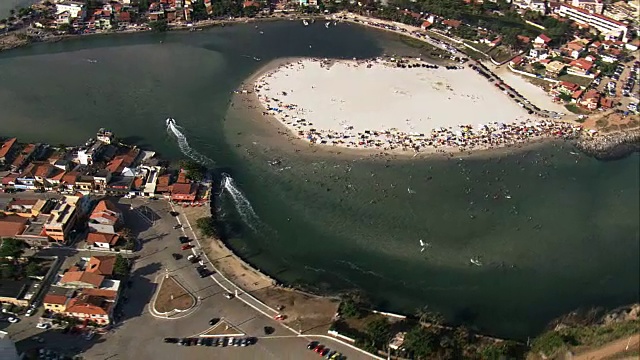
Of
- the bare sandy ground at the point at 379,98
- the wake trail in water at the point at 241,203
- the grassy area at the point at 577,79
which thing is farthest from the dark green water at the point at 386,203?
the grassy area at the point at 577,79

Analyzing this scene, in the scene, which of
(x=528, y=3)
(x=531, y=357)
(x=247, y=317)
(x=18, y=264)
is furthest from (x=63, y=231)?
(x=528, y=3)

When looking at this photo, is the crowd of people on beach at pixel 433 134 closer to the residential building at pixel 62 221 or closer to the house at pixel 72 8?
the residential building at pixel 62 221

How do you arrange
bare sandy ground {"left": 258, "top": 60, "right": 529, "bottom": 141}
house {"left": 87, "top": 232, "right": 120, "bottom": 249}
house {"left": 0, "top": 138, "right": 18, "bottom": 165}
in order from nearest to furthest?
house {"left": 87, "top": 232, "right": 120, "bottom": 249}
house {"left": 0, "top": 138, "right": 18, "bottom": 165}
bare sandy ground {"left": 258, "top": 60, "right": 529, "bottom": 141}

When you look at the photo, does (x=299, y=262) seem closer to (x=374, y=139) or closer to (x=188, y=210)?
(x=188, y=210)

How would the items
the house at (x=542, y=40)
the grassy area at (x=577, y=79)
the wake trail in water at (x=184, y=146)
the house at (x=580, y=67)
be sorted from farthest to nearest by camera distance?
the house at (x=542, y=40) → the house at (x=580, y=67) → the grassy area at (x=577, y=79) → the wake trail in water at (x=184, y=146)

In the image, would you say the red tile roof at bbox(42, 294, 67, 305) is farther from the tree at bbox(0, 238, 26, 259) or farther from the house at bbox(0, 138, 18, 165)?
the house at bbox(0, 138, 18, 165)

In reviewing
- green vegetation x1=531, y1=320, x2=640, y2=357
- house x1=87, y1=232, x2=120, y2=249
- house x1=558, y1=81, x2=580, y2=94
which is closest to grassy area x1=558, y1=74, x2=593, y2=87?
house x1=558, y1=81, x2=580, y2=94
